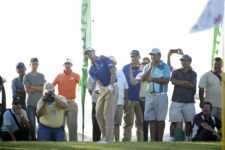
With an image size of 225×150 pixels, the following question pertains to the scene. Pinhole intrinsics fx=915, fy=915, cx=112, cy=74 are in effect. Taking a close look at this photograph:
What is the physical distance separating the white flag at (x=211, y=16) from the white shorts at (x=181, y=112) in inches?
319

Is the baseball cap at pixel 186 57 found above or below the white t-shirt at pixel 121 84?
above

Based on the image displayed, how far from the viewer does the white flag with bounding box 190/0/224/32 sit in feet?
35.5

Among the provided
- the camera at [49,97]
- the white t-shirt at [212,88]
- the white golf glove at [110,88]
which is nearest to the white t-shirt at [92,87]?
the camera at [49,97]

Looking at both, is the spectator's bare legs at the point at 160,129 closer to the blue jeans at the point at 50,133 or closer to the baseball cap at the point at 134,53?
the baseball cap at the point at 134,53

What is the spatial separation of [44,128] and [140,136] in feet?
7.05

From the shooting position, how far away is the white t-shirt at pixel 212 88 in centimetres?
1962

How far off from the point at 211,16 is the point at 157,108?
27.7 ft

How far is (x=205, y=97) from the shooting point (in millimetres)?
19766

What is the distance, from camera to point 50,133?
20.3m

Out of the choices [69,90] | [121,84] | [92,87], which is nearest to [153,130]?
[121,84]

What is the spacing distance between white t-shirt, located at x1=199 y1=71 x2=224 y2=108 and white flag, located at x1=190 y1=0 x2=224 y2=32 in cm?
817

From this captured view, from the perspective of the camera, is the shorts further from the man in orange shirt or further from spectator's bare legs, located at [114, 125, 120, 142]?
the man in orange shirt

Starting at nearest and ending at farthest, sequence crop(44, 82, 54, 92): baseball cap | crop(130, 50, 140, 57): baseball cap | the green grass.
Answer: the green grass
crop(44, 82, 54, 92): baseball cap
crop(130, 50, 140, 57): baseball cap

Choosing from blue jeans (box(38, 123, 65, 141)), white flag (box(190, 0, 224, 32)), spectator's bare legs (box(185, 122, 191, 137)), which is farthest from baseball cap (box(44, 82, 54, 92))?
white flag (box(190, 0, 224, 32))
